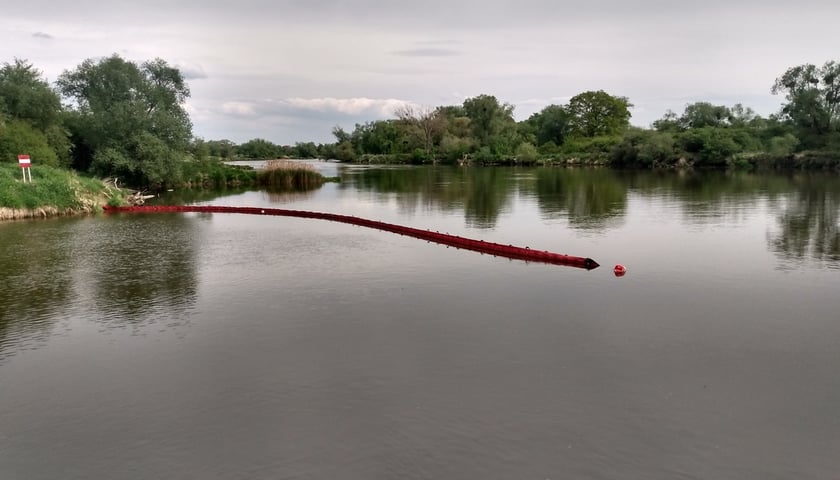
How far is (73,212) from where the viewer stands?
1096 inches

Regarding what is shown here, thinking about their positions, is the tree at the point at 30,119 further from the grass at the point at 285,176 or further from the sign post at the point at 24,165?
the grass at the point at 285,176

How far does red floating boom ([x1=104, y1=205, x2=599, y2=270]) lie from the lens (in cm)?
1582

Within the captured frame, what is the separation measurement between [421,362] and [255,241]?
42.3 ft

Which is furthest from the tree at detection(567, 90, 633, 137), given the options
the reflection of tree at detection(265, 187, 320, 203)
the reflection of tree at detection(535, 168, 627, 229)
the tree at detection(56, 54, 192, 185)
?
the tree at detection(56, 54, 192, 185)

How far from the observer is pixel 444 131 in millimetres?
117125

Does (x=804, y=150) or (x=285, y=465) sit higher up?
(x=804, y=150)

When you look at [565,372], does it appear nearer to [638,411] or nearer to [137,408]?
[638,411]

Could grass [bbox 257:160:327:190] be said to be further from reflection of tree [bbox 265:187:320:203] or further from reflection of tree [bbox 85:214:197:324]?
reflection of tree [bbox 85:214:197:324]

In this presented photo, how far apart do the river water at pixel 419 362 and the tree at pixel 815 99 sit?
55659mm

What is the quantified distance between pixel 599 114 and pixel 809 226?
85.9 meters

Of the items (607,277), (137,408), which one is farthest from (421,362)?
(607,277)

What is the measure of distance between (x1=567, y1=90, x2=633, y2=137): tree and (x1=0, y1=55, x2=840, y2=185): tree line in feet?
0.61

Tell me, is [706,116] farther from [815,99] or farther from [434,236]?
[434,236]

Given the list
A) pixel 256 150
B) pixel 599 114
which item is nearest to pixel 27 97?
pixel 599 114
